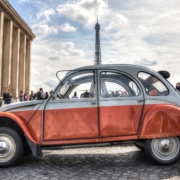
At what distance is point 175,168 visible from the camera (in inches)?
235

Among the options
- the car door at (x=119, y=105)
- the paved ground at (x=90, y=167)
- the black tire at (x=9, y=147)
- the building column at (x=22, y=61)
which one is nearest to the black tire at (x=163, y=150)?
the paved ground at (x=90, y=167)

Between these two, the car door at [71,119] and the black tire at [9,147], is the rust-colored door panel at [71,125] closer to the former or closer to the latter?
the car door at [71,119]

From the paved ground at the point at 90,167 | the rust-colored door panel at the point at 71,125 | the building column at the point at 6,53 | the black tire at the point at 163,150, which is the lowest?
the paved ground at the point at 90,167

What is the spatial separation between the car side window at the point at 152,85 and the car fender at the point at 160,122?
0.33 meters

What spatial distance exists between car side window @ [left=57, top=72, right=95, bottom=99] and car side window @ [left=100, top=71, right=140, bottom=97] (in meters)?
0.23

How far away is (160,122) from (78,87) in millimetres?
1688

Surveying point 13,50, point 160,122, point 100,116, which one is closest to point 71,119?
point 100,116

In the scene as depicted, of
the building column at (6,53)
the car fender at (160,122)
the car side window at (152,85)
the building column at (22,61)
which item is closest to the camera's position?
the car fender at (160,122)

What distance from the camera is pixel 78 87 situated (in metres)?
6.34

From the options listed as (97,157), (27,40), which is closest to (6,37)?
(27,40)

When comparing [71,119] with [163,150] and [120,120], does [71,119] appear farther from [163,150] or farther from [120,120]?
[163,150]

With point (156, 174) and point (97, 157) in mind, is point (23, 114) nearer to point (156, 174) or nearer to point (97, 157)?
point (97, 157)

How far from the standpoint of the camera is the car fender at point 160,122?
6047 mm

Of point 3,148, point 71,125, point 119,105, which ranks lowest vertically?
point 3,148
